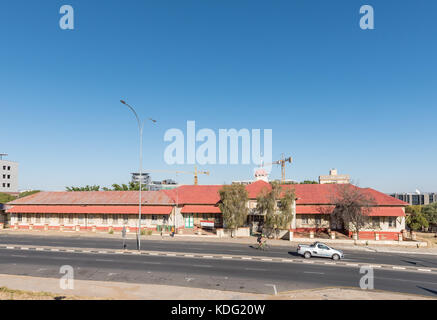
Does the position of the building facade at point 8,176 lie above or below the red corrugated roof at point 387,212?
above

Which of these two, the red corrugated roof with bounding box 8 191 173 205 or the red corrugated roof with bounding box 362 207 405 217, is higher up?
the red corrugated roof with bounding box 8 191 173 205

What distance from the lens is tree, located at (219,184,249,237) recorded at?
130 ft

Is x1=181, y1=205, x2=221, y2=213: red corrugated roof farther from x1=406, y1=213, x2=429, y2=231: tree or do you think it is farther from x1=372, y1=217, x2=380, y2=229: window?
x1=406, y1=213, x2=429, y2=231: tree

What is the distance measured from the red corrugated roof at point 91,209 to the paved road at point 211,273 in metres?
18.9

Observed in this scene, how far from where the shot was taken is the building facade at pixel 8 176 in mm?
102875

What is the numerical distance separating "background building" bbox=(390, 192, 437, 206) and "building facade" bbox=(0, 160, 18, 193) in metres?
201

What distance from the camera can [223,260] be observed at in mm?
24391

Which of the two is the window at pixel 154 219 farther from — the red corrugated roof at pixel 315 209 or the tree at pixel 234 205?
the red corrugated roof at pixel 315 209

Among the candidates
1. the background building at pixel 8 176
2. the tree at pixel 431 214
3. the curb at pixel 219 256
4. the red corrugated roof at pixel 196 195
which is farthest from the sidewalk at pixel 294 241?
the background building at pixel 8 176

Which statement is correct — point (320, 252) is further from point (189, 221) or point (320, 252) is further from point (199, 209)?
point (189, 221)

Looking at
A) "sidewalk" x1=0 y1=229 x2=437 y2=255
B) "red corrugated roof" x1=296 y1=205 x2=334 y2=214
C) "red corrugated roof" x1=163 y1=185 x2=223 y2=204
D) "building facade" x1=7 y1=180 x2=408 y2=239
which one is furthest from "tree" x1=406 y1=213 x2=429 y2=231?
"red corrugated roof" x1=163 y1=185 x2=223 y2=204

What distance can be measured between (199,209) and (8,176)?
9794 centimetres
